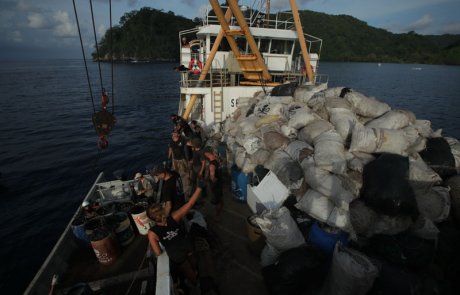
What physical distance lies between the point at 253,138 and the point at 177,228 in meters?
3.71

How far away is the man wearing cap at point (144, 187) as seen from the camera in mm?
5422

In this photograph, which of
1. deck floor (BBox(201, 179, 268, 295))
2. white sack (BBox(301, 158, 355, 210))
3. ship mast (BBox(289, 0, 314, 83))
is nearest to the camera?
deck floor (BBox(201, 179, 268, 295))

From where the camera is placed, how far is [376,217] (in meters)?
3.57

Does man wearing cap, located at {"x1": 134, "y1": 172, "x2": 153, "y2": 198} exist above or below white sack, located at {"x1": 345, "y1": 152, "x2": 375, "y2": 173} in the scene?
below

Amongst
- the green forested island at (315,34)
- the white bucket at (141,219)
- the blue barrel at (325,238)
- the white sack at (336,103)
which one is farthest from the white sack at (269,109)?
the green forested island at (315,34)

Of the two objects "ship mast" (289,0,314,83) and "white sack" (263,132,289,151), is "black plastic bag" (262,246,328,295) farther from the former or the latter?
"ship mast" (289,0,314,83)

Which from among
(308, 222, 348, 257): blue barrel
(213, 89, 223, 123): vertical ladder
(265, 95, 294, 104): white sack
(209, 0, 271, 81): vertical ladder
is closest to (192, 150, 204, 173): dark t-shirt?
(308, 222, 348, 257): blue barrel

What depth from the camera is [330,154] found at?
4305mm

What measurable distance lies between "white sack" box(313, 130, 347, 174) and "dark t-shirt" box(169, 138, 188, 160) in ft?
10.0

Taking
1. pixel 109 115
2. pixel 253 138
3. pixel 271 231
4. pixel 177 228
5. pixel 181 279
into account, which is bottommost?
pixel 181 279

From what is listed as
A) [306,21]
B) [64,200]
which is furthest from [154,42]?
[64,200]

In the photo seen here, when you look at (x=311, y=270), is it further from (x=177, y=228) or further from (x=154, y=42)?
(x=154, y=42)

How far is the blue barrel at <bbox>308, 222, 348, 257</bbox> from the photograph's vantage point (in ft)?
11.2

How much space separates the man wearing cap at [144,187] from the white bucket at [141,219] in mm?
923
